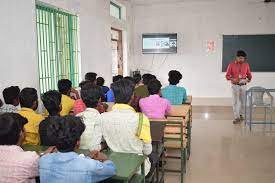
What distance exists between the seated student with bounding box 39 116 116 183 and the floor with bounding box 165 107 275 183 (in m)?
2.04

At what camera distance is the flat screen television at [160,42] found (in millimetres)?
9008

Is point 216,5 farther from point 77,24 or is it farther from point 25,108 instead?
point 25,108

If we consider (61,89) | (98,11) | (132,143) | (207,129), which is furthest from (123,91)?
(98,11)

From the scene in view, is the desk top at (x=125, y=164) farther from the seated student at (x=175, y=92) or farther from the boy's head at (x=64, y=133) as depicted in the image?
the seated student at (x=175, y=92)

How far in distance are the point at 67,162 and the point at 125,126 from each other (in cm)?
74

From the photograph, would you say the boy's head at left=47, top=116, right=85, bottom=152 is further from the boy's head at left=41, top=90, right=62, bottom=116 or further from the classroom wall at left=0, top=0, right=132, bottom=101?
the classroom wall at left=0, top=0, right=132, bottom=101

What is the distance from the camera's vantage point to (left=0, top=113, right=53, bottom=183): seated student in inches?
63.2

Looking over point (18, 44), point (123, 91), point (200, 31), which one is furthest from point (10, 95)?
point (200, 31)

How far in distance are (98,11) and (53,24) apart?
1.87m

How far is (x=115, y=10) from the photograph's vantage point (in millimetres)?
7938

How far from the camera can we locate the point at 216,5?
888 cm

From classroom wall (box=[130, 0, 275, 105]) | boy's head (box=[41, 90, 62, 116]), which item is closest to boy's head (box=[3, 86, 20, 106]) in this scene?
boy's head (box=[41, 90, 62, 116])

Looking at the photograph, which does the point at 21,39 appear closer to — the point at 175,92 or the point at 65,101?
the point at 65,101

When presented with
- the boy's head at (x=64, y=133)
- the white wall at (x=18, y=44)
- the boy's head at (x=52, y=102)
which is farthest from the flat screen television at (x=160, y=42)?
the boy's head at (x=64, y=133)
